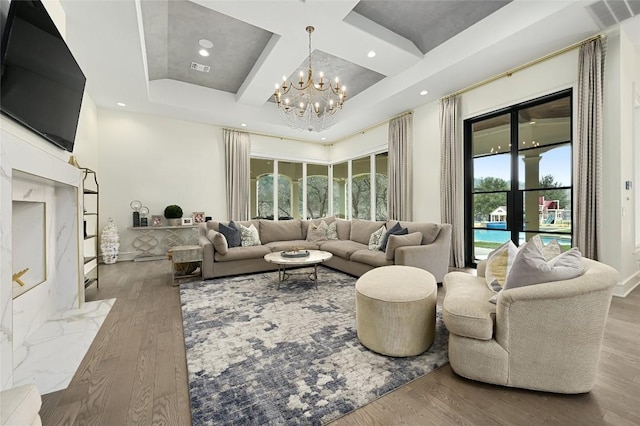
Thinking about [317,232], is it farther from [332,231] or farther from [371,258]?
[371,258]

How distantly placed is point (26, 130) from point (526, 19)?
4.70 metres

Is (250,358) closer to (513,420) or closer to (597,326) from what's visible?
(513,420)

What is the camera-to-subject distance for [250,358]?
6.02 feet

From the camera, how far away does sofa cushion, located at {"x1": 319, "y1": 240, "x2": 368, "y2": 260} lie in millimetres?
4008

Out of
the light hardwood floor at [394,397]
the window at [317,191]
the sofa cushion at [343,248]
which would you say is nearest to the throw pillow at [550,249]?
the light hardwood floor at [394,397]

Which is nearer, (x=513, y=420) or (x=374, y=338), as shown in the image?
(x=513, y=420)

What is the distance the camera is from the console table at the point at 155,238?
5363 millimetres

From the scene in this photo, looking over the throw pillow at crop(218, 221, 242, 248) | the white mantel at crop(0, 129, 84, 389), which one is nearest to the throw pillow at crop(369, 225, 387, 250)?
the throw pillow at crop(218, 221, 242, 248)

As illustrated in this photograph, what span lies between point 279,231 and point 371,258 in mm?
2031

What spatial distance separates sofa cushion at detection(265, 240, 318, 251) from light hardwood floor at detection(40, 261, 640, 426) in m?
2.25

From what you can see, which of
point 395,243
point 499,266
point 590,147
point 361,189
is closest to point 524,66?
point 590,147

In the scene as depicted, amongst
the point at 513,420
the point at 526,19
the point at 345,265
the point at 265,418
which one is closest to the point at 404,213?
the point at 345,265

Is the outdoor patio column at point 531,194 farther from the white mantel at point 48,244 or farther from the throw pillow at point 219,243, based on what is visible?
the white mantel at point 48,244

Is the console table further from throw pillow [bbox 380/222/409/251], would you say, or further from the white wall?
throw pillow [bbox 380/222/409/251]
